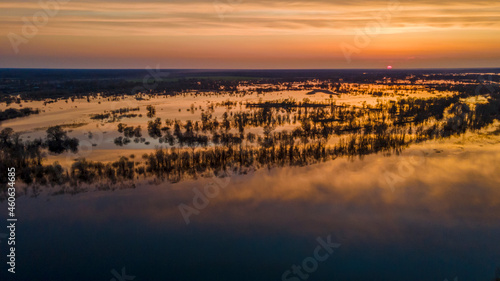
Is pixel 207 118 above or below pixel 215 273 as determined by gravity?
above

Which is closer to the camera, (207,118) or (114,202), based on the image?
(114,202)

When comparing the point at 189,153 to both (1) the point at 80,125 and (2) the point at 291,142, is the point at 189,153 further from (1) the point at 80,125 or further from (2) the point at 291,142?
(1) the point at 80,125

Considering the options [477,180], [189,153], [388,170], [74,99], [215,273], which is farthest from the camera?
[74,99]

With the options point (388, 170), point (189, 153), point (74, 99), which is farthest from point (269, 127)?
point (74, 99)

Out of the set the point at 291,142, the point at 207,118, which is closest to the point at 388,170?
the point at 291,142

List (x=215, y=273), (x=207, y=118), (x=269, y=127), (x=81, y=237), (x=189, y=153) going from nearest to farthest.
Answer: (x=215, y=273)
(x=81, y=237)
(x=189, y=153)
(x=269, y=127)
(x=207, y=118)

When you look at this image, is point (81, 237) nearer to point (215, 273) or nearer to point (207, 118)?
point (215, 273)
